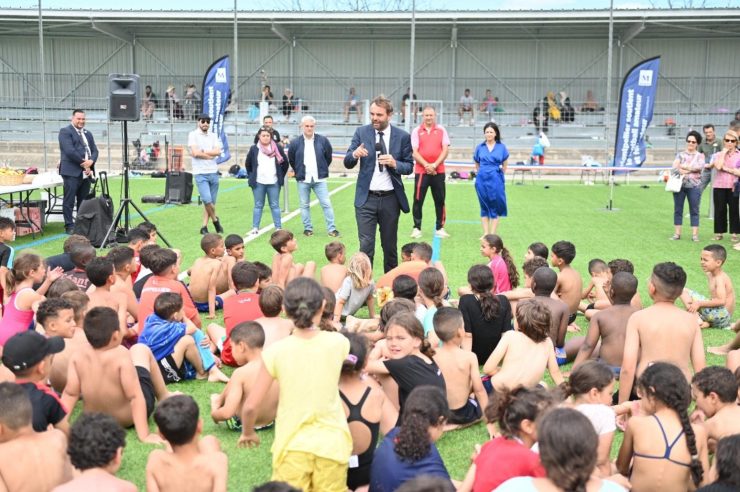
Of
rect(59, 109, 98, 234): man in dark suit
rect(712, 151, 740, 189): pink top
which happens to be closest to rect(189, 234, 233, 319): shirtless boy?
rect(59, 109, 98, 234): man in dark suit

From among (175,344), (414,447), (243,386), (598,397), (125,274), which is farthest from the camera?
(125,274)

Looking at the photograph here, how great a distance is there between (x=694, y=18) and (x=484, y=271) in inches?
1154

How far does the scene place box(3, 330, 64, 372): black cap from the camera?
4301 millimetres

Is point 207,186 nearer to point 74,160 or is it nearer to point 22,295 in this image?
point 74,160

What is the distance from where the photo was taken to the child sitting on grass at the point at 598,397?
431 centimetres

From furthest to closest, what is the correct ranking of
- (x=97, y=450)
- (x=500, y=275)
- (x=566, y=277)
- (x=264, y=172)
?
(x=264, y=172) < (x=500, y=275) < (x=566, y=277) < (x=97, y=450)

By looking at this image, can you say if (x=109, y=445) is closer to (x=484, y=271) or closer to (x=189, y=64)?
(x=484, y=271)

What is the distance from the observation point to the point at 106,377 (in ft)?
16.2

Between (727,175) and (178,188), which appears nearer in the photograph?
(727,175)

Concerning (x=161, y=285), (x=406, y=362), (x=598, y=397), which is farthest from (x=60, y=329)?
(x=598, y=397)

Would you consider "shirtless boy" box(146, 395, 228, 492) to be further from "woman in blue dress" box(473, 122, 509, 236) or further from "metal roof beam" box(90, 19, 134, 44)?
"metal roof beam" box(90, 19, 134, 44)

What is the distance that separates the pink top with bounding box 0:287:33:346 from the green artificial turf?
4.19ft

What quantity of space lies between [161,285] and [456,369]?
106 inches

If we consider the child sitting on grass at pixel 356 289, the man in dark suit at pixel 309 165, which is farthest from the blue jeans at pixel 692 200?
the child sitting on grass at pixel 356 289
